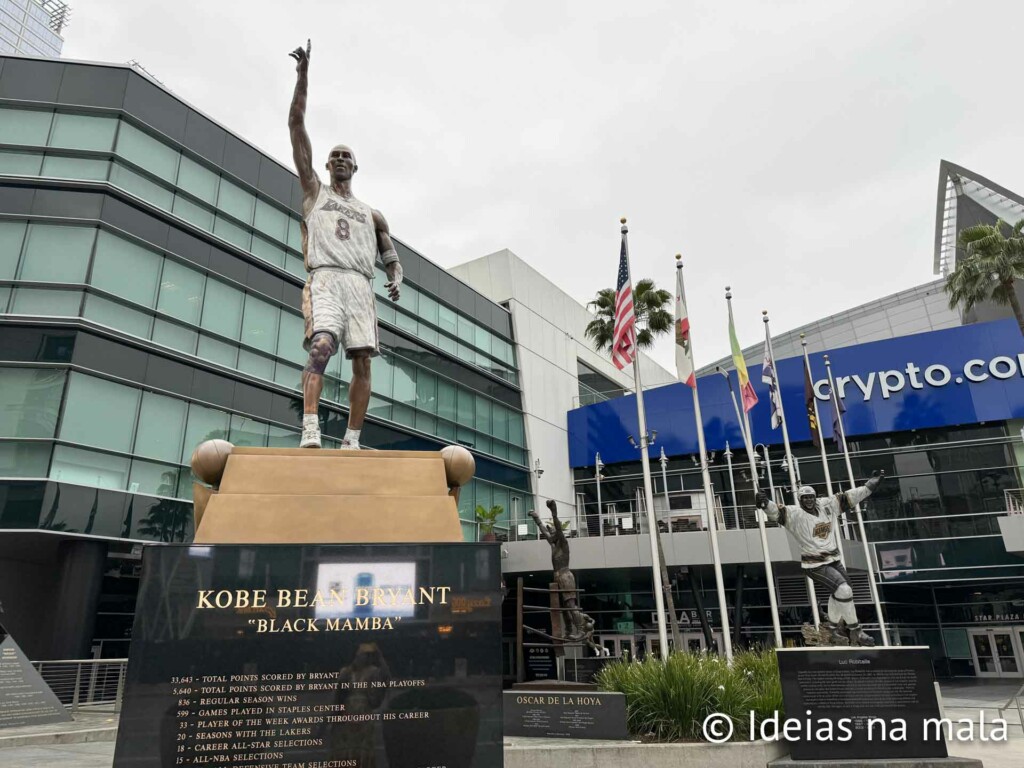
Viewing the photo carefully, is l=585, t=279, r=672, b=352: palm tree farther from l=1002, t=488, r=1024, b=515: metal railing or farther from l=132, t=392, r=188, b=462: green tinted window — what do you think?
l=132, t=392, r=188, b=462: green tinted window

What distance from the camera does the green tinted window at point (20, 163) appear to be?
1803cm

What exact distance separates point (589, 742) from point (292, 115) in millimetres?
8469

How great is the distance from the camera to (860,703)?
28.0 ft

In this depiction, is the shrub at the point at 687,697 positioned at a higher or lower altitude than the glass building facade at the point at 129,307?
lower

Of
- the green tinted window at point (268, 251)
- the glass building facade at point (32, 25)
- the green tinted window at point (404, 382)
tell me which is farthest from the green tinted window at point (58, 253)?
the glass building facade at point (32, 25)

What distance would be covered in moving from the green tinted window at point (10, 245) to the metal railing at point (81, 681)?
944cm

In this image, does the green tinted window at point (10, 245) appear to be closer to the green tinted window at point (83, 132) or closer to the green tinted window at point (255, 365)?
the green tinted window at point (83, 132)

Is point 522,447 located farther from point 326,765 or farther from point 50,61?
point 326,765

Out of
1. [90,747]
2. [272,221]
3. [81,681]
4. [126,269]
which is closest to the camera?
[90,747]

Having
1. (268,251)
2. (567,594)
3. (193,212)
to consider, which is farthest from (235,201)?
(567,594)

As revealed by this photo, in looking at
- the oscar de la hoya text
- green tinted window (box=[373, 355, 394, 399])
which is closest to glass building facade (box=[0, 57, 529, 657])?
green tinted window (box=[373, 355, 394, 399])

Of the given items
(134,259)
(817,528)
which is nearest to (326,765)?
(817,528)

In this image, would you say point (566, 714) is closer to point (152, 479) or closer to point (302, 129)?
point (302, 129)

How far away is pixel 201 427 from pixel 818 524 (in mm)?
15818
